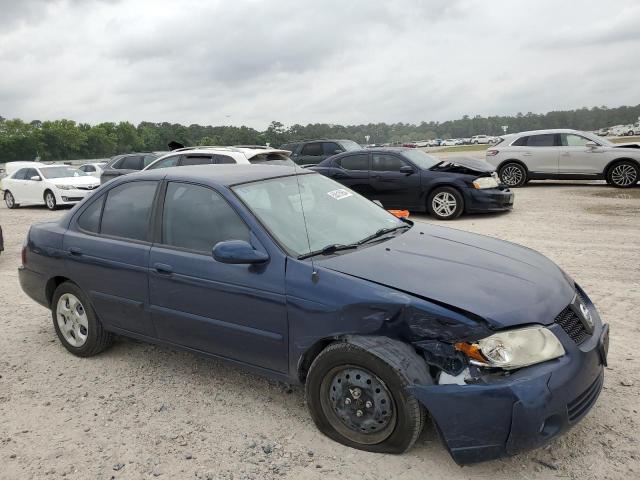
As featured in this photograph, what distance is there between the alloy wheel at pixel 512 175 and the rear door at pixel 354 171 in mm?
5764

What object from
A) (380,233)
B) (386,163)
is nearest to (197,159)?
(386,163)

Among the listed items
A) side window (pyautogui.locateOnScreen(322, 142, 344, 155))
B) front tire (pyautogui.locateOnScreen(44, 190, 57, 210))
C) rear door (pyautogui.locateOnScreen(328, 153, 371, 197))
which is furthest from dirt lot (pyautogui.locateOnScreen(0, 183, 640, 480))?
side window (pyautogui.locateOnScreen(322, 142, 344, 155))

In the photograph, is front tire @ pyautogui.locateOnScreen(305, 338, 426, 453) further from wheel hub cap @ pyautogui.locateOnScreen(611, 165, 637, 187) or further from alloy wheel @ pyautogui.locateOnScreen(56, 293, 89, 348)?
wheel hub cap @ pyautogui.locateOnScreen(611, 165, 637, 187)

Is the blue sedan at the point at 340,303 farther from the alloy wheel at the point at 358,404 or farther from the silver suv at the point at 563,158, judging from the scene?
the silver suv at the point at 563,158

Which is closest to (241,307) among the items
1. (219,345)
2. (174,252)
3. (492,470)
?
(219,345)

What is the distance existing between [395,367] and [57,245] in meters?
3.18

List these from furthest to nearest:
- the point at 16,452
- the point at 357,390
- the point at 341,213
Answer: the point at 341,213, the point at 16,452, the point at 357,390

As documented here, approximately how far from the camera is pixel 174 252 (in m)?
3.68

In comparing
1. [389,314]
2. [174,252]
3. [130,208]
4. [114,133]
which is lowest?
[389,314]

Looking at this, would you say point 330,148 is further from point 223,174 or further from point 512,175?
point 223,174

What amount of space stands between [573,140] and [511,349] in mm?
13702

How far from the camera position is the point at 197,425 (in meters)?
3.35

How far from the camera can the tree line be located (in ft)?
276

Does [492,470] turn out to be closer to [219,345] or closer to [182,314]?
[219,345]
